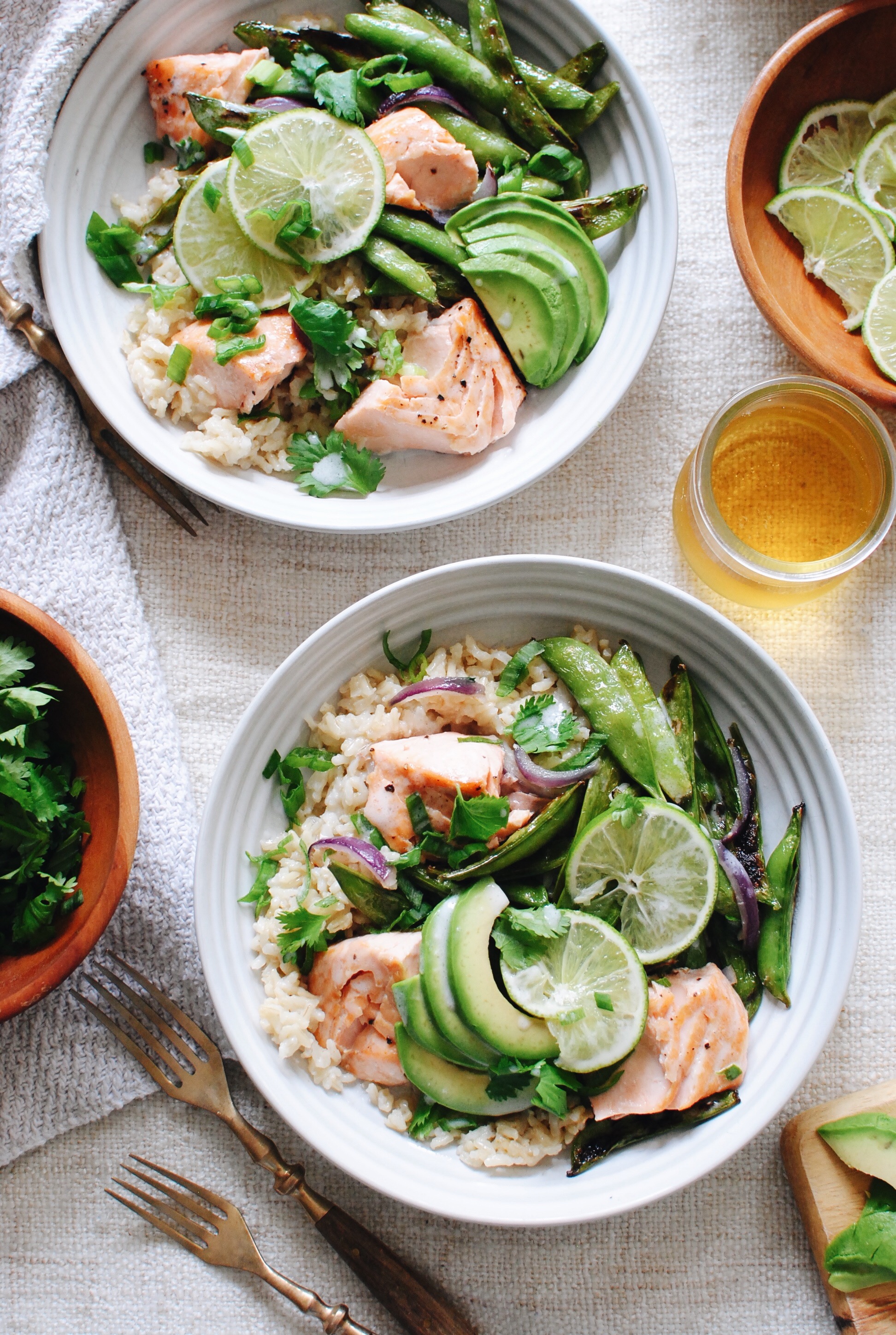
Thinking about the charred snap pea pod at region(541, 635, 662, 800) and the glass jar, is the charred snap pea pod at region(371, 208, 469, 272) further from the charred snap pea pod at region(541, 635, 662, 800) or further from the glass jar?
the charred snap pea pod at region(541, 635, 662, 800)

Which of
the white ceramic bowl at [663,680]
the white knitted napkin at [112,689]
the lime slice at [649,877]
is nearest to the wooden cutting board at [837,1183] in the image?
the white ceramic bowl at [663,680]

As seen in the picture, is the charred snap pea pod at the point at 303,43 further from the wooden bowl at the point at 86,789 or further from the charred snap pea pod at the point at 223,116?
the wooden bowl at the point at 86,789

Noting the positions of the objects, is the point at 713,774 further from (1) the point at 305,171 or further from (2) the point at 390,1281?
(1) the point at 305,171

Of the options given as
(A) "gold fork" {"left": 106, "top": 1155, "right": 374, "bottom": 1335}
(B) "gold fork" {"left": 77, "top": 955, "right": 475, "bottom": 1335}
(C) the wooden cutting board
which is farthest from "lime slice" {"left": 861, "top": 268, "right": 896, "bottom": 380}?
(A) "gold fork" {"left": 106, "top": 1155, "right": 374, "bottom": 1335}

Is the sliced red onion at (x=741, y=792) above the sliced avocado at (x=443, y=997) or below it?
below

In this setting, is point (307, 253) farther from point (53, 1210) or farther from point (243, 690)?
point (53, 1210)

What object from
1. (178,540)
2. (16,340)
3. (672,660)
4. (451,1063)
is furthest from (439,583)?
(16,340)

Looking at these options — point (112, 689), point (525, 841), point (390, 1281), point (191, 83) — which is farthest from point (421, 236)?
point (390, 1281)
